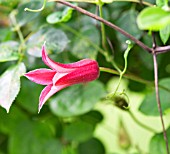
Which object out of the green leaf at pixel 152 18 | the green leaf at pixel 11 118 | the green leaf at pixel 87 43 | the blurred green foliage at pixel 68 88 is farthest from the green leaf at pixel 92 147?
the green leaf at pixel 152 18

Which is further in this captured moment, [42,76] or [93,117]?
[93,117]

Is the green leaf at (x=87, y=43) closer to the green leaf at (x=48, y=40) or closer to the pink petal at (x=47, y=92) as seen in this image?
the green leaf at (x=48, y=40)

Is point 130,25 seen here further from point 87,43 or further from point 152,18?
point 152,18

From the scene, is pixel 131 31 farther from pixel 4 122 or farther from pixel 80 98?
pixel 4 122

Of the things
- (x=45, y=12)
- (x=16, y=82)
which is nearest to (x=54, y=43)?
(x=16, y=82)

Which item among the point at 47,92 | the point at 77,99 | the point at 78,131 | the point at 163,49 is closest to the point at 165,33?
the point at 163,49

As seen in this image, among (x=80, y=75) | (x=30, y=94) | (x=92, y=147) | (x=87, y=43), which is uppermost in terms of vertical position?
(x=80, y=75)

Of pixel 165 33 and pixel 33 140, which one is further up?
pixel 165 33

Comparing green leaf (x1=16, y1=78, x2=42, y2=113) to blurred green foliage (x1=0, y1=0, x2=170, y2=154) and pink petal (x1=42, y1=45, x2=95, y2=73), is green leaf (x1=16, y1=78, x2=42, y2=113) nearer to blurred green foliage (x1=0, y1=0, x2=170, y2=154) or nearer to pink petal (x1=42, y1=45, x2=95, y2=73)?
blurred green foliage (x1=0, y1=0, x2=170, y2=154)
